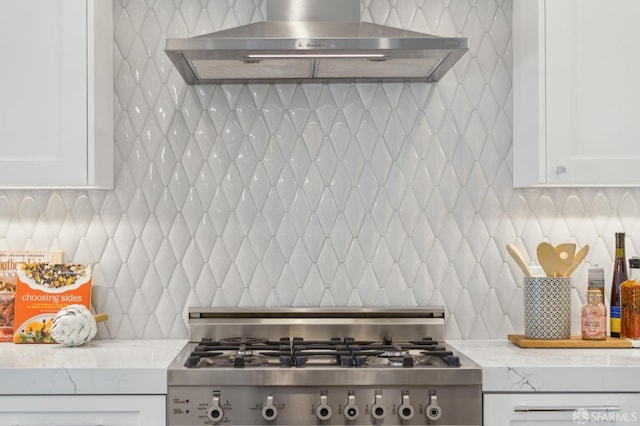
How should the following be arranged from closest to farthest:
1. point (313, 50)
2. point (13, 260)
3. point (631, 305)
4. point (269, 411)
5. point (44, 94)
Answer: point (269, 411) → point (313, 50) → point (44, 94) → point (631, 305) → point (13, 260)

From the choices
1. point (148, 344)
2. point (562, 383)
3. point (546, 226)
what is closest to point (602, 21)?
point (546, 226)

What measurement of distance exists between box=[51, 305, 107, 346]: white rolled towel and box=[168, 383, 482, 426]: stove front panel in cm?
50

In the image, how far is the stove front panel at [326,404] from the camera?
1951 millimetres

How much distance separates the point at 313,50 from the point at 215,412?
106 cm

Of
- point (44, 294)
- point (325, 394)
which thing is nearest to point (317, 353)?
point (325, 394)

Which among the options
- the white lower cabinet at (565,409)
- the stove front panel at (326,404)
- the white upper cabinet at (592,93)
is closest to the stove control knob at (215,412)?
the stove front panel at (326,404)

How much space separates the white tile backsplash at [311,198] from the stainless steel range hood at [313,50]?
0.15 meters

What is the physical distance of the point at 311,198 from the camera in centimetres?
257

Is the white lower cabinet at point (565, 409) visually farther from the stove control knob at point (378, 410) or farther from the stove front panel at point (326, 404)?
the stove control knob at point (378, 410)

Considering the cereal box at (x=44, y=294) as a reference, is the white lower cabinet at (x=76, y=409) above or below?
below

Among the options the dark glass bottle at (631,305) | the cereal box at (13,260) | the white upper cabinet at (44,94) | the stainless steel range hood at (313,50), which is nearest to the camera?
the stainless steel range hood at (313,50)

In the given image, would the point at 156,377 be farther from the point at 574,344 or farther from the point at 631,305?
the point at 631,305

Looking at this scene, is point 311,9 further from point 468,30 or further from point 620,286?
point 620,286

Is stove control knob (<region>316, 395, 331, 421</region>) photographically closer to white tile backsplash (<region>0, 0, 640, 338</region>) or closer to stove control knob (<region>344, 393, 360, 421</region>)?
stove control knob (<region>344, 393, 360, 421</region>)
